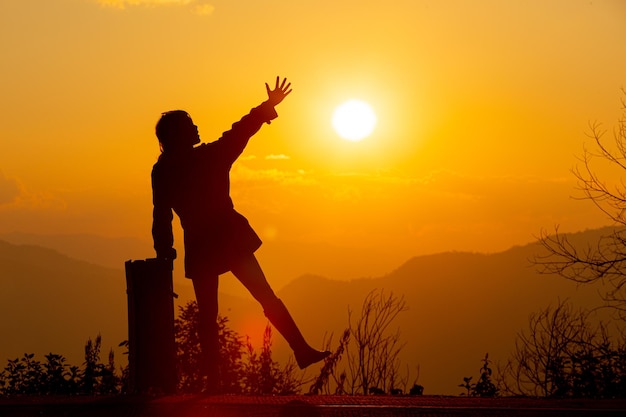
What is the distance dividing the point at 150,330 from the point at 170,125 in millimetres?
1815

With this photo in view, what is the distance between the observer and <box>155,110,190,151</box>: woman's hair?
30.3ft

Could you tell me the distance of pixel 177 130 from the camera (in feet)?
30.3

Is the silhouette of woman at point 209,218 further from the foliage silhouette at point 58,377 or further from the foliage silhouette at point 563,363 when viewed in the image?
the foliage silhouette at point 563,363

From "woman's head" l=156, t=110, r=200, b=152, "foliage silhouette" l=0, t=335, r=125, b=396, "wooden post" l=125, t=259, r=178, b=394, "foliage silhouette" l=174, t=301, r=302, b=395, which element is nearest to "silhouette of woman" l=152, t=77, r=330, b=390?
"woman's head" l=156, t=110, r=200, b=152

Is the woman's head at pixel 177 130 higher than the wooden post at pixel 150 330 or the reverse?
higher

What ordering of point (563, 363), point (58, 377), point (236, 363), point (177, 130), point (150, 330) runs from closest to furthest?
point (150, 330) < point (177, 130) < point (563, 363) < point (58, 377) < point (236, 363)

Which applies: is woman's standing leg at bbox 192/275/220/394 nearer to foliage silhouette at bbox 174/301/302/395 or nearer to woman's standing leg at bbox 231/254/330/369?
woman's standing leg at bbox 231/254/330/369

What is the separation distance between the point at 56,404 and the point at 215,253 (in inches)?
77.8

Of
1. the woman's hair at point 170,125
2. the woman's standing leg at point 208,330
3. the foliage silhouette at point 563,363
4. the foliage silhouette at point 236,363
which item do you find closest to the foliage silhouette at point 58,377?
the foliage silhouette at point 236,363

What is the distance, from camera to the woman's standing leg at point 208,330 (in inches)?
364

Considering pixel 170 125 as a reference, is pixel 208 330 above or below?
below

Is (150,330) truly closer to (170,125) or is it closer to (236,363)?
(170,125)

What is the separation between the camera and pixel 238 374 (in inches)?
485

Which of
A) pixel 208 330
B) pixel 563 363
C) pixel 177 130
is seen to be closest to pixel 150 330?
pixel 208 330
